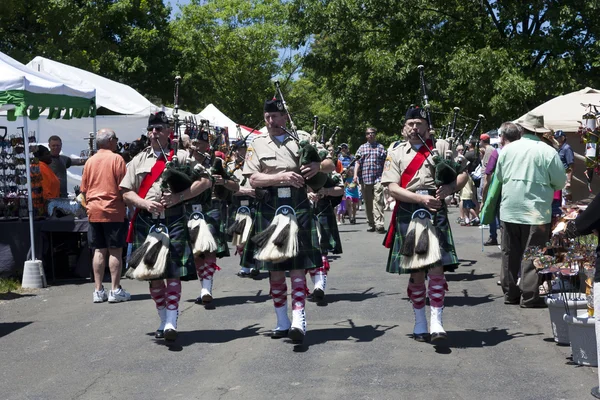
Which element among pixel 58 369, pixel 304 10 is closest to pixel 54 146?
pixel 58 369

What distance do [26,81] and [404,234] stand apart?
5.20 m

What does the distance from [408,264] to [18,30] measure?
25276 millimetres

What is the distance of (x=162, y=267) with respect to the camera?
6922 mm

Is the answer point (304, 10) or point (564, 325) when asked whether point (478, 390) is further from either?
point (304, 10)

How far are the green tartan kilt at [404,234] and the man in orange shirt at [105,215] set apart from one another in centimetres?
381

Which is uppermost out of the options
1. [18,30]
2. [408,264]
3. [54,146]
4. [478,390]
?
[18,30]

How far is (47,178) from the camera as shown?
38.4 ft

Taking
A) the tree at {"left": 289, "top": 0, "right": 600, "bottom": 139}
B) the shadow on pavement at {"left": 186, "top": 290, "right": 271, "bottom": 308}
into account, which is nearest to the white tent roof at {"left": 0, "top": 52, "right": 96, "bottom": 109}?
the shadow on pavement at {"left": 186, "top": 290, "right": 271, "bottom": 308}

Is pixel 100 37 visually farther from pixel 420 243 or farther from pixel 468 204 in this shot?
pixel 420 243

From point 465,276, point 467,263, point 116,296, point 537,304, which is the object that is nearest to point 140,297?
point 116,296

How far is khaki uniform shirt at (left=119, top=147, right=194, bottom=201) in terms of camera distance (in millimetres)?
7199

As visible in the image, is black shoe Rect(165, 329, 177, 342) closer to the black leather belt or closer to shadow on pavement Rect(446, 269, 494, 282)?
the black leather belt

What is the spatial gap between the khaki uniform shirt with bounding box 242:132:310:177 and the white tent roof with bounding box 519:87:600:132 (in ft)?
18.6

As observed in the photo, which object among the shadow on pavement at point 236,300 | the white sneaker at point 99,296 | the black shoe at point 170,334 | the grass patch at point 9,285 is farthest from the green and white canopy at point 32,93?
the black shoe at point 170,334
